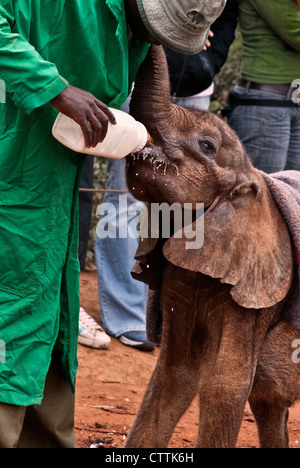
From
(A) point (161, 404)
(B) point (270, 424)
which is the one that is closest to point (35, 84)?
(A) point (161, 404)

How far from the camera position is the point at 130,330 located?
218 inches

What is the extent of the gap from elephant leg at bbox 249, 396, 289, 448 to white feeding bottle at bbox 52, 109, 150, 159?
1649 mm

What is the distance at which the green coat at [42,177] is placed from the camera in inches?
106

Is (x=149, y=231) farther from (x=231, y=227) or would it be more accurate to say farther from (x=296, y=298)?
(x=296, y=298)

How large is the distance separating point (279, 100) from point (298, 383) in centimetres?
231

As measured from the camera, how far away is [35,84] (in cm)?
250

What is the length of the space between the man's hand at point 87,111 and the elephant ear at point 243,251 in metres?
0.58

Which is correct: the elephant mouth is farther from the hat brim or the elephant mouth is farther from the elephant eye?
the hat brim

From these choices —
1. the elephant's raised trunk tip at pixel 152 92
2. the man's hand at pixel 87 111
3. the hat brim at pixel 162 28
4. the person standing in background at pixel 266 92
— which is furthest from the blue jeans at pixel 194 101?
the man's hand at pixel 87 111

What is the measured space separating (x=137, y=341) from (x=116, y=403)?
0.82 m

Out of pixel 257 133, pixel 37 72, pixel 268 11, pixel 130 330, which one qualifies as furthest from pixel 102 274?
pixel 37 72

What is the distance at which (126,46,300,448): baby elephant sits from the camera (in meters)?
2.93

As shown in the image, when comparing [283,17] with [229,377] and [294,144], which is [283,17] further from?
[229,377]

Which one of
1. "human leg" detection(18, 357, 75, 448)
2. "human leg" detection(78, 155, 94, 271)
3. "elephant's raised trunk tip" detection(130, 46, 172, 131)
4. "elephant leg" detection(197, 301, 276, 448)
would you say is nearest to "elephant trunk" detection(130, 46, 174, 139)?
"elephant's raised trunk tip" detection(130, 46, 172, 131)
